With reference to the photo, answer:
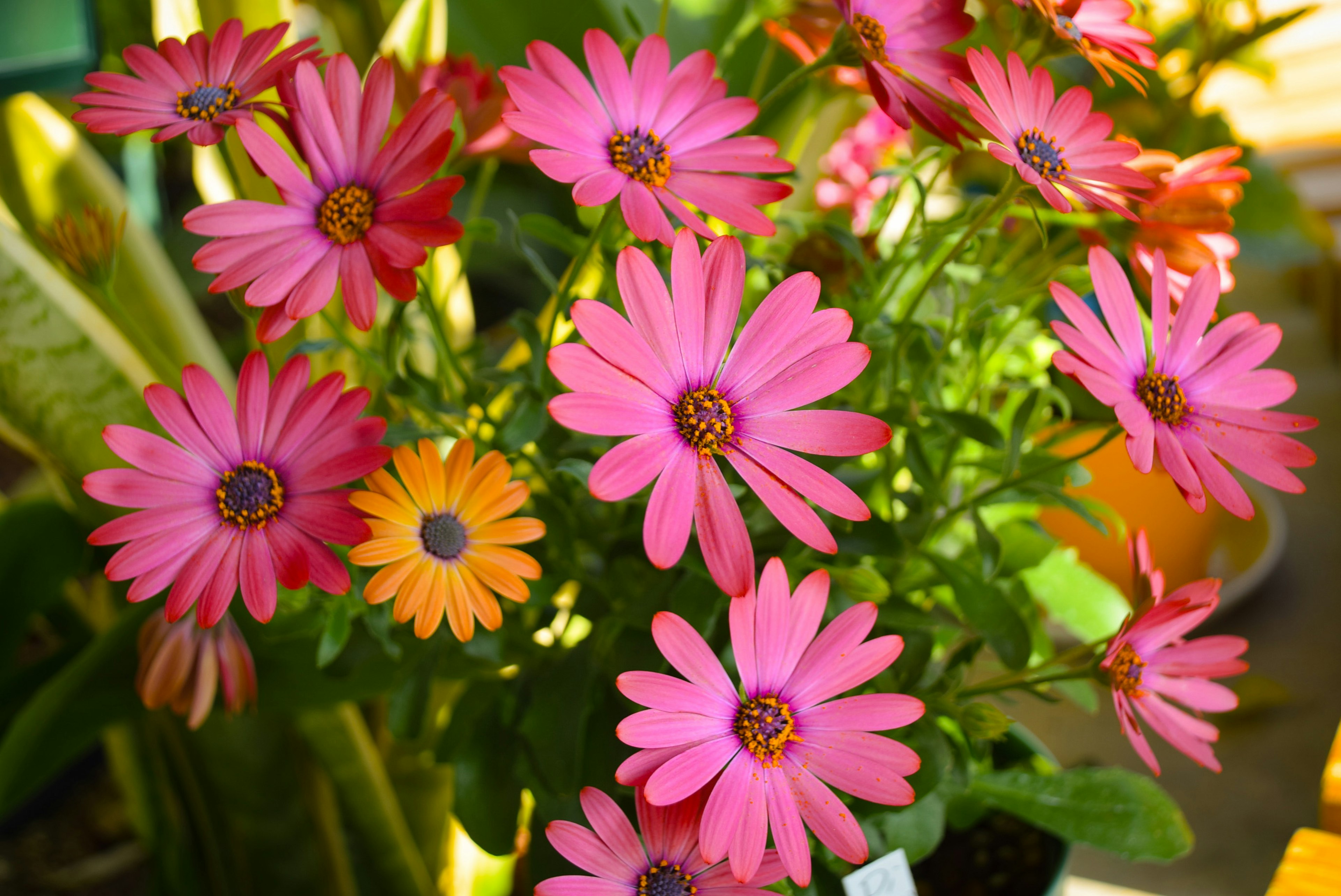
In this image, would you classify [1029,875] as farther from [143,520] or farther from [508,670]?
[143,520]

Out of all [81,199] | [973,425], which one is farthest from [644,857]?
[81,199]

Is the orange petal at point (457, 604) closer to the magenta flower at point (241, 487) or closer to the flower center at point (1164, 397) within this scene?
the magenta flower at point (241, 487)

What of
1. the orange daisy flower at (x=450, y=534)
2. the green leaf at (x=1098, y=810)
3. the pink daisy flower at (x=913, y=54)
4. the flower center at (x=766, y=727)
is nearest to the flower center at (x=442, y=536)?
the orange daisy flower at (x=450, y=534)

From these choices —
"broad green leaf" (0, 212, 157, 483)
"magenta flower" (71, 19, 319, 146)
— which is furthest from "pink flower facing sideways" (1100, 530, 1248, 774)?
"broad green leaf" (0, 212, 157, 483)

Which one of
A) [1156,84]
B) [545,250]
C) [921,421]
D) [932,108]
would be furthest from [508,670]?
[1156,84]

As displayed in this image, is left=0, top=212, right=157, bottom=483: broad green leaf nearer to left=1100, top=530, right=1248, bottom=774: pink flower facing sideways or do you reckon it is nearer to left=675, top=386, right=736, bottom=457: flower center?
left=675, top=386, right=736, bottom=457: flower center

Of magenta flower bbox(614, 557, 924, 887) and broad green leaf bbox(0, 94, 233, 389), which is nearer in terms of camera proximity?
magenta flower bbox(614, 557, 924, 887)

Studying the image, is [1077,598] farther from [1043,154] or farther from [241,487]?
[241,487]
